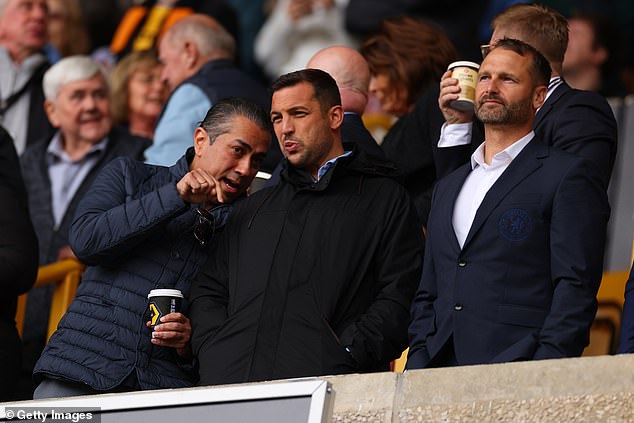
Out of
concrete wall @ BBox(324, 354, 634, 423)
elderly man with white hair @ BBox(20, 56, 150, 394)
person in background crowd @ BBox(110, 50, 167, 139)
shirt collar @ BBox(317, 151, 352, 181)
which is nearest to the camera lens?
concrete wall @ BBox(324, 354, 634, 423)

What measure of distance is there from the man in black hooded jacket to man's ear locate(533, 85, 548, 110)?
25.5 inches

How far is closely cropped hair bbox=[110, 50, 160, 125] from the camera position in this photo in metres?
11.4

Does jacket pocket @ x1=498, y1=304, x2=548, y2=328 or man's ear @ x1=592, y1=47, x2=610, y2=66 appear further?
man's ear @ x1=592, y1=47, x2=610, y2=66

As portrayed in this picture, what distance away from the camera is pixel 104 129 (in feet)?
35.0

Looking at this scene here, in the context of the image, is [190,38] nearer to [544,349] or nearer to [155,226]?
[155,226]

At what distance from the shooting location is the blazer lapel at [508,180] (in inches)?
268

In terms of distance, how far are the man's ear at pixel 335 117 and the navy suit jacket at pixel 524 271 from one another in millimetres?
762

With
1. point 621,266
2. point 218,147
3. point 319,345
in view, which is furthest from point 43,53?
point 319,345

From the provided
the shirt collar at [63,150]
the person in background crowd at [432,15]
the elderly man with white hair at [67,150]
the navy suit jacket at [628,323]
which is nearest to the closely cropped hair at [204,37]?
the elderly man with white hair at [67,150]

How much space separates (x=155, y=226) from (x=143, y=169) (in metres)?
0.49

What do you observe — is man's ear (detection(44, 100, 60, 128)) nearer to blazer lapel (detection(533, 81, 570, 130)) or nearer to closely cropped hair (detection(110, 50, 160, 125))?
closely cropped hair (detection(110, 50, 160, 125))

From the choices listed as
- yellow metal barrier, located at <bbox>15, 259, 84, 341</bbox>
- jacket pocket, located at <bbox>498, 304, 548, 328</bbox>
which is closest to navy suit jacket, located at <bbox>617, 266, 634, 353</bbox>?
jacket pocket, located at <bbox>498, 304, 548, 328</bbox>

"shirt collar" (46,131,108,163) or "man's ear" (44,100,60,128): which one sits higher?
"man's ear" (44,100,60,128)

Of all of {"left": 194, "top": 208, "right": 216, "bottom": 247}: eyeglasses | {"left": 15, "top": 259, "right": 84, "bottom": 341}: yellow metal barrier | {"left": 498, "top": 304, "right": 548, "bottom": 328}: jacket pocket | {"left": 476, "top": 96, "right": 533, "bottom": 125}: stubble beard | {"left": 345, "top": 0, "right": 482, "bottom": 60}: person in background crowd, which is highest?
{"left": 476, "top": 96, "right": 533, "bottom": 125}: stubble beard
